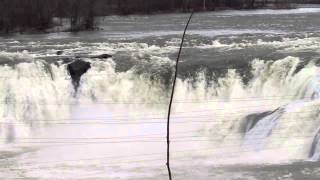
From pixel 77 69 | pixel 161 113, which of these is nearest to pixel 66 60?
pixel 77 69

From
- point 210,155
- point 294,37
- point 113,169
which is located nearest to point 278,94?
point 210,155

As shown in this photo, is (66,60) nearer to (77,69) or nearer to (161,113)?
(77,69)

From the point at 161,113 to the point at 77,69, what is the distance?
4339 millimetres

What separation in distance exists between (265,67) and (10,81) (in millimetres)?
8857

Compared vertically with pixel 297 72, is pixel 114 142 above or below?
below

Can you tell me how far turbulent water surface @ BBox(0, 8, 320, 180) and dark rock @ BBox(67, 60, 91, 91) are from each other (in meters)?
0.17

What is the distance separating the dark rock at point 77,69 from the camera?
67.9 ft

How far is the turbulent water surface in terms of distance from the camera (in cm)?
1407

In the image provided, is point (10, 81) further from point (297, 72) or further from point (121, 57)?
point (297, 72)

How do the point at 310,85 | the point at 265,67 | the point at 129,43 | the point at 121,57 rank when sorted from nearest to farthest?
1. the point at 310,85
2. the point at 265,67
3. the point at 121,57
4. the point at 129,43

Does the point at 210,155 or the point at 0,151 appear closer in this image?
the point at 210,155

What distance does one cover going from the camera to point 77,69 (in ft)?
70.5

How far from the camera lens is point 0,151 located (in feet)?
52.2

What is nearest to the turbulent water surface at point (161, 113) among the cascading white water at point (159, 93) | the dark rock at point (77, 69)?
the cascading white water at point (159, 93)
